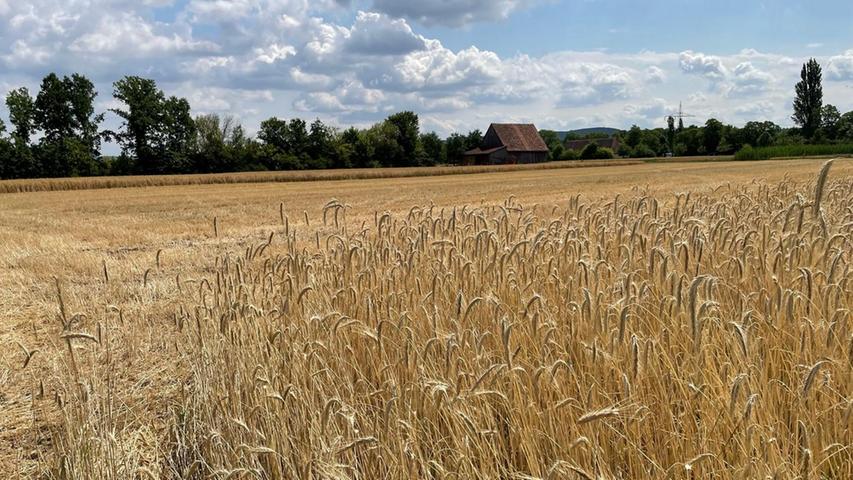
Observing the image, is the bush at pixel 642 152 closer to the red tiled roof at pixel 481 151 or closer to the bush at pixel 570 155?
the bush at pixel 570 155

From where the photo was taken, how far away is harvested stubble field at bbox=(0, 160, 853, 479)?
95.4 inches

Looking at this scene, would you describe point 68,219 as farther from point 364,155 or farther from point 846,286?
point 364,155

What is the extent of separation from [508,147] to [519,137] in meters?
3.90

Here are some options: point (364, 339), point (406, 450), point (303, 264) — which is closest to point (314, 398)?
point (364, 339)

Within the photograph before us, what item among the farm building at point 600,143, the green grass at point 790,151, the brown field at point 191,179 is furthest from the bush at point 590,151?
the brown field at point 191,179

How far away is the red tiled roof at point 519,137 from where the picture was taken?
94.5 metres

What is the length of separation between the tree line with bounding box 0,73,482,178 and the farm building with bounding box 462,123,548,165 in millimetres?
16587

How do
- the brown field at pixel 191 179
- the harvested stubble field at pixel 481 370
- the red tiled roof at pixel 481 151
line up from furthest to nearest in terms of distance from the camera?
the red tiled roof at pixel 481 151
the brown field at pixel 191 179
the harvested stubble field at pixel 481 370

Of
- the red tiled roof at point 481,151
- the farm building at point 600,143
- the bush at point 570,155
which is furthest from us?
the farm building at point 600,143

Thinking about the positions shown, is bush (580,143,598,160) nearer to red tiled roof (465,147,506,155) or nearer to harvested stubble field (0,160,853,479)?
red tiled roof (465,147,506,155)

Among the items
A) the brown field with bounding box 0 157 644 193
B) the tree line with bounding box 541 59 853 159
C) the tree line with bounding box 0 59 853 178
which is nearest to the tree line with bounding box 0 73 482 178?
the tree line with bounding box 0 59 853 178

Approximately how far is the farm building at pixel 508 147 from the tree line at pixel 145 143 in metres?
16.6

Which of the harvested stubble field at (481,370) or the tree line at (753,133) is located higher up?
the tree line at (753,133)

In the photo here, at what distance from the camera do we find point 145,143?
7031cm
